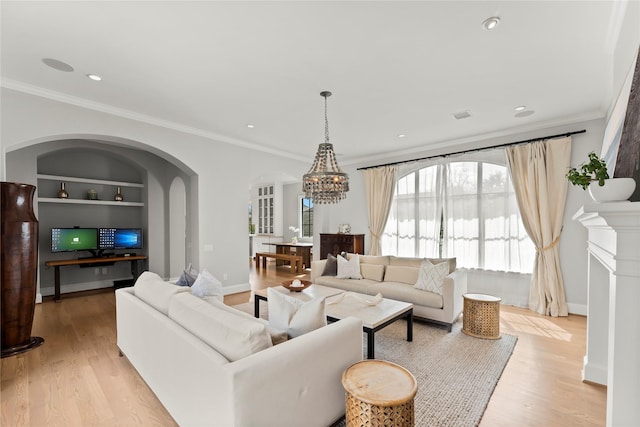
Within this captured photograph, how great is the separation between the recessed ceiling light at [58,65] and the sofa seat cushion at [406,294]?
14.6 feet

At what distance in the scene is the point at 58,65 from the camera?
2.87 meters

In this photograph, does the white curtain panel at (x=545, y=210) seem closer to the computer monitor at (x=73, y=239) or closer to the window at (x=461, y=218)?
the window at (x=461, y=218)

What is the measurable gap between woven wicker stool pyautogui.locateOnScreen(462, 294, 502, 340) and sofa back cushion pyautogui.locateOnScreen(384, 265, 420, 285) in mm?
939

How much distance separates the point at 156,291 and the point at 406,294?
3.02 m

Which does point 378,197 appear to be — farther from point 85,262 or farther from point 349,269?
point 85,262

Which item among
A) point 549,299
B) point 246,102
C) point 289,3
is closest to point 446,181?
point 549,299

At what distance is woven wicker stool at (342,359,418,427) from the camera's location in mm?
1485

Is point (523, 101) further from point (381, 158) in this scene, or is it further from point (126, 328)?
point (126, 328)

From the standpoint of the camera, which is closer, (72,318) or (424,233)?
(72,318)

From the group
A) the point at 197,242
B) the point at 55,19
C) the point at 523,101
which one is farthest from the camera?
the point at 197,242

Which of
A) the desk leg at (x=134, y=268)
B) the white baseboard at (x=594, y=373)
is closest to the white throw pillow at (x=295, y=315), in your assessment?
the white baseboard at (x=594, y=373)

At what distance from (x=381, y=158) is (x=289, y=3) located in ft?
15.7

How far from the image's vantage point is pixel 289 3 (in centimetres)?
202

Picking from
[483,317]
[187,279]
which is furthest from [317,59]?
[483,317]
